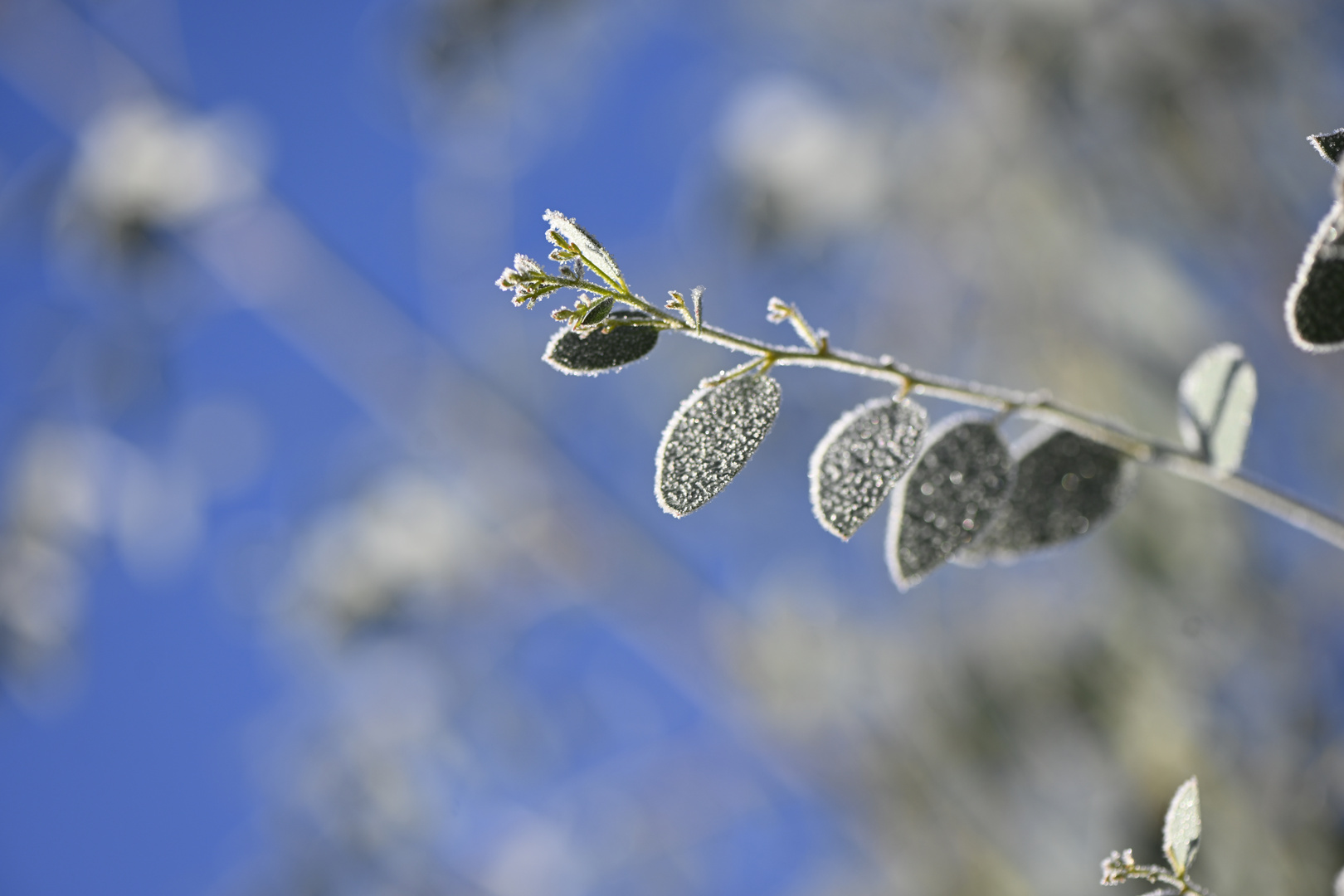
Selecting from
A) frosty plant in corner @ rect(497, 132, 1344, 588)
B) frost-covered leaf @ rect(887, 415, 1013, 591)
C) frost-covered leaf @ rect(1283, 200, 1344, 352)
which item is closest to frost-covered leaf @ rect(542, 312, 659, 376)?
frosty plant in corner @ rect(497, 132, 1344, 588)

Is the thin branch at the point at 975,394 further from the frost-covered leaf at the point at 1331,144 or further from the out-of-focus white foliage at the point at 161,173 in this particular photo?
the out-of-focus white foliage at the point at 161,173

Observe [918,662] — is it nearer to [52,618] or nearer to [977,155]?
[977,155]

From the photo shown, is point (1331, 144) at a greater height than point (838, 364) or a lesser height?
greater

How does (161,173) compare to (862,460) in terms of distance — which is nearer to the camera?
(862,460)

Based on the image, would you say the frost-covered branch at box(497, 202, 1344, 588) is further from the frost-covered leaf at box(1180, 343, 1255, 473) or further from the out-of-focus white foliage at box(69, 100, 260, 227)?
the out-of-focus white foliage at box(69, 100, 260, 227)

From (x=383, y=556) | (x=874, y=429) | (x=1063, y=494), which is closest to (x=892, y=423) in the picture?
(x=874, y=429)

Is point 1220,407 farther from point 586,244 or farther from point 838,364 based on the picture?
point 586,244
